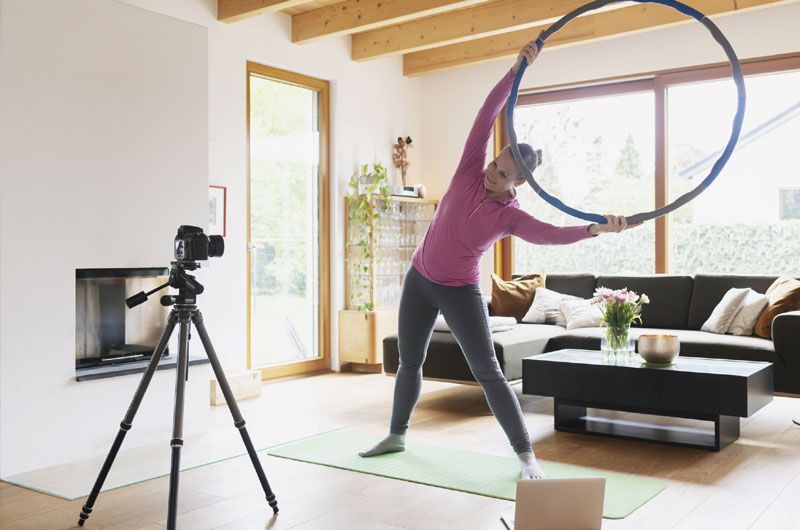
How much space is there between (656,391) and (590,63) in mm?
3527

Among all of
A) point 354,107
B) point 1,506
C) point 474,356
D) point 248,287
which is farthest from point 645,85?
point 1,506

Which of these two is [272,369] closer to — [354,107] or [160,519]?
[354,107]

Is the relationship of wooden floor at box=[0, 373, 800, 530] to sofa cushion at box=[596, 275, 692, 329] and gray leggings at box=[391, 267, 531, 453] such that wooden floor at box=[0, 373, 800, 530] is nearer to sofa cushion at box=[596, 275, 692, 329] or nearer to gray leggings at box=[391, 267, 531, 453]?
gray leggings at box=[391, 267, 531, 453]

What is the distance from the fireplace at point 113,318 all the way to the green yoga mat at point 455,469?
0.99 meters

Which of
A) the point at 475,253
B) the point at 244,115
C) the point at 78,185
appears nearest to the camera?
the point at 475,253

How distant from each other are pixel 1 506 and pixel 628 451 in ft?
8.67

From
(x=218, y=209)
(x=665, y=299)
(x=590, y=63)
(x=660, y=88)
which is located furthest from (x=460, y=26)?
(x=665, y=299)

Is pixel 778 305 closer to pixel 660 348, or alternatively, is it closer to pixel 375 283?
pixel 660 348

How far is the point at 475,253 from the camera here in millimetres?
3184

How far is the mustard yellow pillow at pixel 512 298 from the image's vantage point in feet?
19.1

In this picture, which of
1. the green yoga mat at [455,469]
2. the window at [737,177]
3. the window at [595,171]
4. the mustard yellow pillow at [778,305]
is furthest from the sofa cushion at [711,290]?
the green yoga mat at [455,469]

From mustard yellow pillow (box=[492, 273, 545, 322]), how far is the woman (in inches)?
100

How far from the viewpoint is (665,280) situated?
5.55m

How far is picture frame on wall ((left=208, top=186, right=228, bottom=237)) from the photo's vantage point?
5375mm
